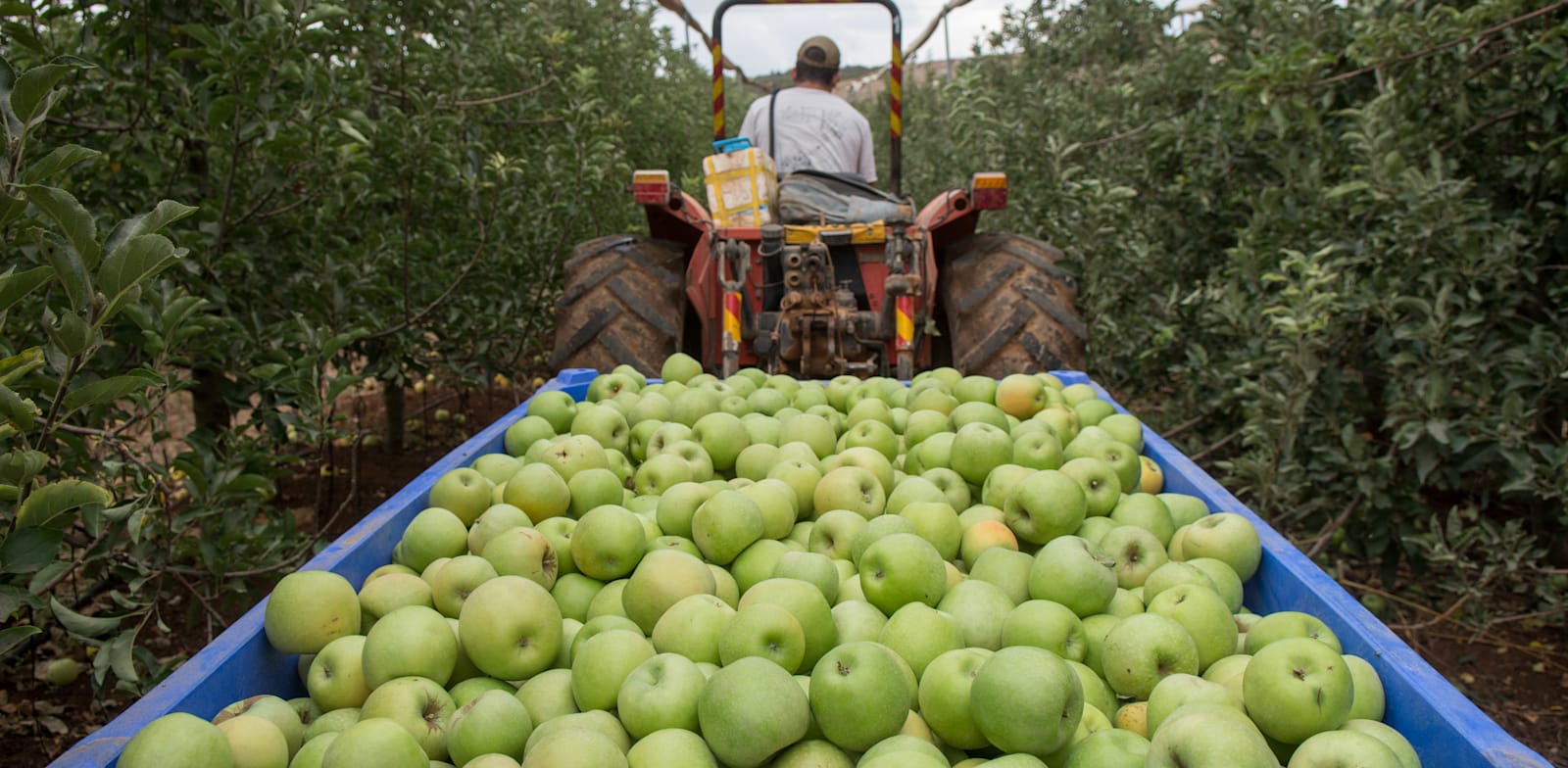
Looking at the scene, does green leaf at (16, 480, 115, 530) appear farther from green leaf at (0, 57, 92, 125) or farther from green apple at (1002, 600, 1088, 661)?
green apple at (1002, 600, 1088, 661)

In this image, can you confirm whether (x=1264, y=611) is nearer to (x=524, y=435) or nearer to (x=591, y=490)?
(x=591, y=490)

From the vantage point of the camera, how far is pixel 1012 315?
16.1 feet

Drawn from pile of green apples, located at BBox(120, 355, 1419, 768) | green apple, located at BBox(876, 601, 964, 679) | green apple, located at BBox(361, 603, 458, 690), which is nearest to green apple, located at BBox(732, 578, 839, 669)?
pile of green apples, located at BBox(120, 355, 1419, 768)

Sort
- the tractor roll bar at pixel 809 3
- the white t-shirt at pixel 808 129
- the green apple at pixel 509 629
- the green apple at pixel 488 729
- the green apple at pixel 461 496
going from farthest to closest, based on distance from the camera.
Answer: the tractor roll bar at pixel 809 3, the white t-shirt at pixel 808 129, the green apple at pixel 461 496, the green apple at pixel 509 629, the green apple at pixel 488 729

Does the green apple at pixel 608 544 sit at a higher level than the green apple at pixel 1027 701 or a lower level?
higher

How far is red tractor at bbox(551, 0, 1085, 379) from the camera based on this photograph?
4.62 metres

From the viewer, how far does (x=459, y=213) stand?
5.29 meters

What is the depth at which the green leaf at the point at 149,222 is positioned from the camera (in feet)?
5.44

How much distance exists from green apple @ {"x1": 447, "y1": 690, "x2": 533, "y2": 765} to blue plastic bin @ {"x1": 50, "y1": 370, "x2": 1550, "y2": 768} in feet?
1.39

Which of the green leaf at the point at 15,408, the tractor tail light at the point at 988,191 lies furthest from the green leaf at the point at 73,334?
the tractor tail light at the point at 988,191

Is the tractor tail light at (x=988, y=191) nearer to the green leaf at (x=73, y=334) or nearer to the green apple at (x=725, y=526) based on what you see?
the green apple at (x=725, y=526)

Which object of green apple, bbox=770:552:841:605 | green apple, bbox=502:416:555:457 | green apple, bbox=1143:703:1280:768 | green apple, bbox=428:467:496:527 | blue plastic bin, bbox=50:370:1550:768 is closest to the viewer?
green apple, bbox=1143:703:1280:768

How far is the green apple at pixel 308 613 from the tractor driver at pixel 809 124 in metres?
4.26

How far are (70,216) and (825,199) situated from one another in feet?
12.9
